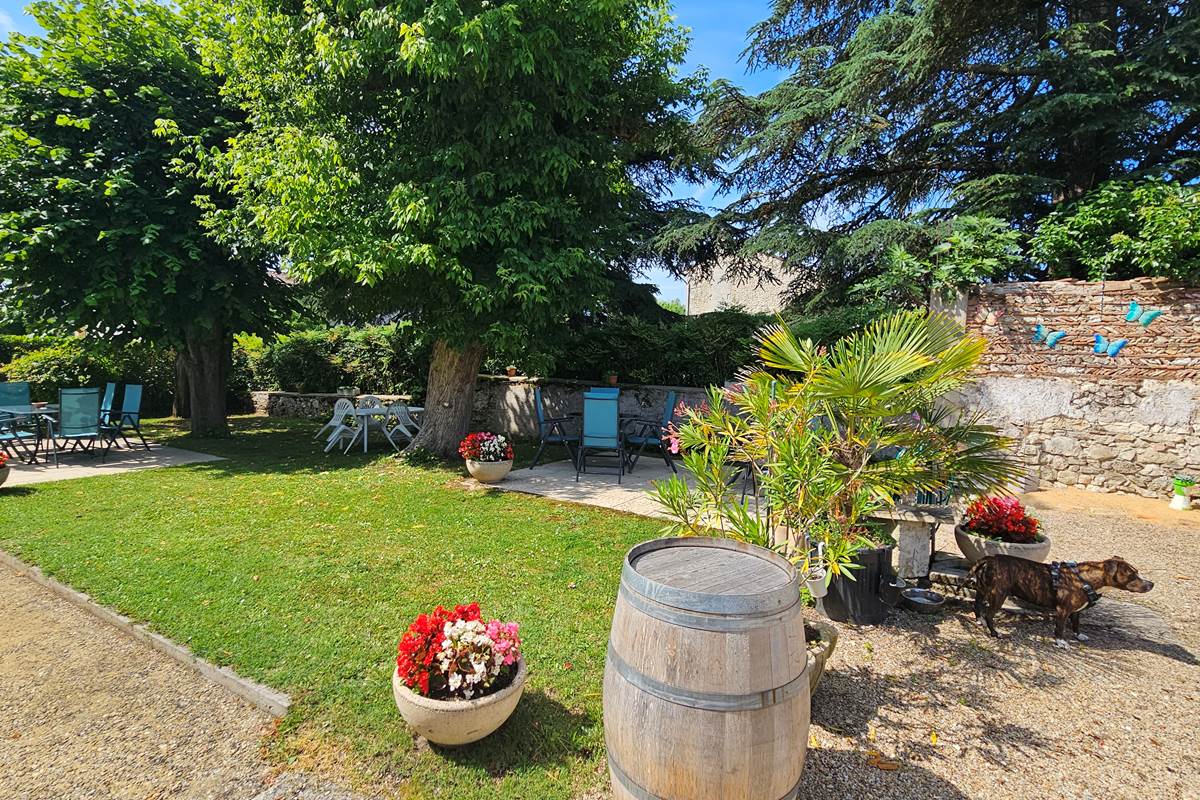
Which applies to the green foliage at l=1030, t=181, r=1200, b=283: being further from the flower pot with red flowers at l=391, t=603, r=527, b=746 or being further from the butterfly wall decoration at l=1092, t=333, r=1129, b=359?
the flower pot with red flowers at l=391, t=603, r=527, b=746

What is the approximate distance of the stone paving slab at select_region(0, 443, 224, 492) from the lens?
687 centimetres

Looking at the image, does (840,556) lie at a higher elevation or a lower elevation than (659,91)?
lower

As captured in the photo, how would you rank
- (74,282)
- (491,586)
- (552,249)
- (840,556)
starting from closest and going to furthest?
(840,556), (491,586), (552,249), (74,282)

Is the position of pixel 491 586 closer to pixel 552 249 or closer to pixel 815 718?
pixel 815 718

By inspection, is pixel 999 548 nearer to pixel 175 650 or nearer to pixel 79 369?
pixel 175 650

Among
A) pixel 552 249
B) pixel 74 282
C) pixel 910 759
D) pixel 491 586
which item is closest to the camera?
pixel 910 759

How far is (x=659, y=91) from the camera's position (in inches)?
299

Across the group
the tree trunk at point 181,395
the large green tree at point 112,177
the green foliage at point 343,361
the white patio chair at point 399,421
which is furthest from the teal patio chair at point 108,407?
the tree trunk at point 181,395

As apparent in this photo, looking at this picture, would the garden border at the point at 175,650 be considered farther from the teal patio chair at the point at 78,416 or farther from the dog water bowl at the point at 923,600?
the teal patio chair at the point at 78,416

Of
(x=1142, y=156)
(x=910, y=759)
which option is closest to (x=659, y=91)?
(x=1142, y=156)

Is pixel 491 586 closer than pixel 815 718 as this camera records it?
No

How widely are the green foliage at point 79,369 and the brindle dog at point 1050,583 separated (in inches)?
567

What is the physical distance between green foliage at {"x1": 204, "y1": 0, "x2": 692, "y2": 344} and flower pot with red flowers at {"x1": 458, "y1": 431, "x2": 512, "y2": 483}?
1470 millimetres

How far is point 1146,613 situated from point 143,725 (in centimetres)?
561
